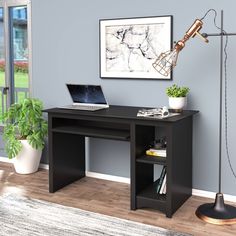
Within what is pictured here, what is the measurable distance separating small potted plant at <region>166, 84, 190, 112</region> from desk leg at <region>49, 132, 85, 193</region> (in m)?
0.80

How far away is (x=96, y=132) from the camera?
8.21 feet

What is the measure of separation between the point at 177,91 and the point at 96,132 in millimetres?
570

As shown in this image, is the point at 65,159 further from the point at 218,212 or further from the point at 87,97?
the point at 218,212

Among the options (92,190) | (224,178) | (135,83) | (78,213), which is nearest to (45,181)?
(92,190)

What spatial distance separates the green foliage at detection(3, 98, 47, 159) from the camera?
9.80 ft

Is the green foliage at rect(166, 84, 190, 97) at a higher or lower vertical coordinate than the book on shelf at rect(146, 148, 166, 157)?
higher

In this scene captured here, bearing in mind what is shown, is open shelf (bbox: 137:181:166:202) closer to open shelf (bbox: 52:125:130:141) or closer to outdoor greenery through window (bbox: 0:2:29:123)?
open shelf (bbox: 52:125:130:141)

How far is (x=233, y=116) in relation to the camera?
8.06 ft

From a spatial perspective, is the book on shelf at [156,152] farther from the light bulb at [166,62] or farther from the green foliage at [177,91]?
the light bulb at [166,62]

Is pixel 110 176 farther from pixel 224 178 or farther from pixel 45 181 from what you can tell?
pixel 224 178

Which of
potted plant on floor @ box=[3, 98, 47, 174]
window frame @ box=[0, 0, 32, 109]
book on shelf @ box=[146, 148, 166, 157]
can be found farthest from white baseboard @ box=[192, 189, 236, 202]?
window frame @ box=[0, 0, 32, 109]

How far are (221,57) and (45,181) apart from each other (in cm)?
155

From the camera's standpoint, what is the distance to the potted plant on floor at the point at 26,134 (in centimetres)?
299

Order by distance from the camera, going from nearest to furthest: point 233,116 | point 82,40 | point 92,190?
point 233,116 < point 92,190 < point 82,40
